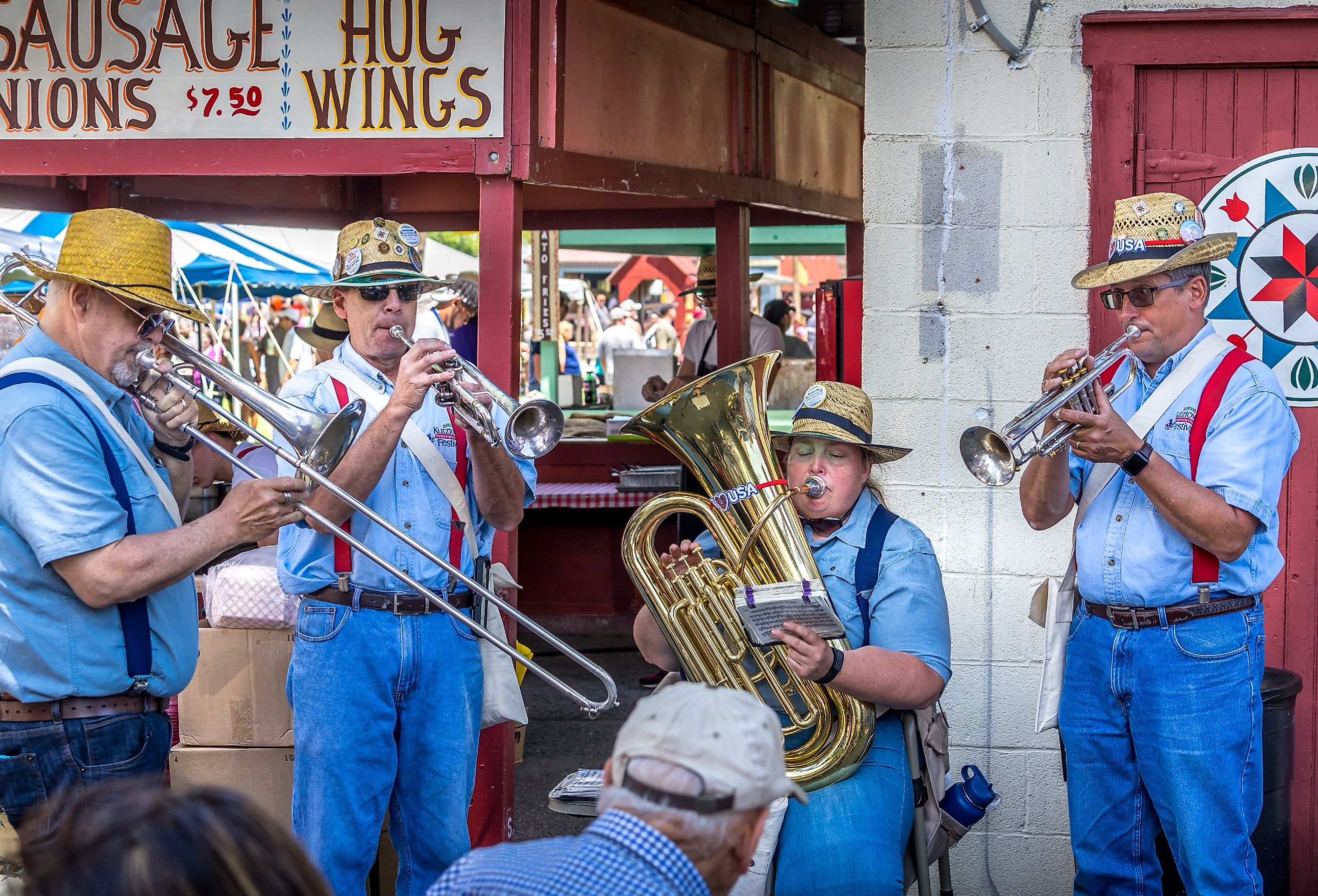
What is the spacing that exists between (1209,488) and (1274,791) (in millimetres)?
1064

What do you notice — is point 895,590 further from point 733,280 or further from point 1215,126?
point 733,280

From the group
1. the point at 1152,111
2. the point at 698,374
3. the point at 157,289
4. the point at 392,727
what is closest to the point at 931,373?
the point at 1152,111

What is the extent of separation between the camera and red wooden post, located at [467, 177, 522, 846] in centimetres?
442

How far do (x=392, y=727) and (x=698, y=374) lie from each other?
463 centimetres

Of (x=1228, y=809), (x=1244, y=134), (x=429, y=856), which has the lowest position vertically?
(x=429, y=856)

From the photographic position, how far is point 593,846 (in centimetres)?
169

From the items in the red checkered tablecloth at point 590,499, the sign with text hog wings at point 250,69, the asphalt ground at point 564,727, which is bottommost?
the asphalt ground at point 564,727

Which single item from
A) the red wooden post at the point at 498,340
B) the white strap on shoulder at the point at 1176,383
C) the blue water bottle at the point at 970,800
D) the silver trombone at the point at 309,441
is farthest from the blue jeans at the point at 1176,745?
the red wooden post at the point at 498,340

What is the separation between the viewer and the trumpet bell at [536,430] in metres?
3.36

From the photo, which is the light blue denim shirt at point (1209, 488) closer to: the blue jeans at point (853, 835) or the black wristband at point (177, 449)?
the blue jeans at point (853, 835)

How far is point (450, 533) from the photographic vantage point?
3531mm

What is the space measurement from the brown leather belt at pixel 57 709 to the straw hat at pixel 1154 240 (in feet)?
8.46

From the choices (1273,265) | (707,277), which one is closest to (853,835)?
(1273,265)

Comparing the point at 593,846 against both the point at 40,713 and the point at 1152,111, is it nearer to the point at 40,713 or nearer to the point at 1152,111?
the point at 40,713
